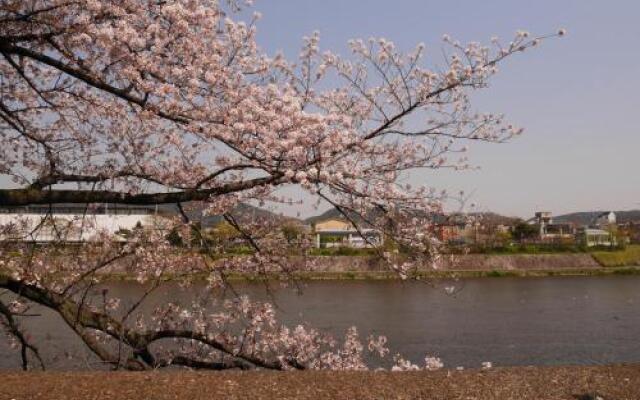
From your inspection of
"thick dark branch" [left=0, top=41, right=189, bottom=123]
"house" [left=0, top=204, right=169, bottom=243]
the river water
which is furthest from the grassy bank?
"thick dark branch" [left=0, top=41, right=189, bottom=123]

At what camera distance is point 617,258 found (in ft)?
178

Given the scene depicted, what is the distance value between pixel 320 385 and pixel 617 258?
5527 cm

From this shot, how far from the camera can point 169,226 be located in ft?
22.8

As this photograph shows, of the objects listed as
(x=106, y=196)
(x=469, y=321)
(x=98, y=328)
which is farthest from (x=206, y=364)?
(x=469, y=321)

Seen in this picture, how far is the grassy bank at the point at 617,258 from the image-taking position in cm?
5306

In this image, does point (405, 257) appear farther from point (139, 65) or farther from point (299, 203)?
point (139, 65)

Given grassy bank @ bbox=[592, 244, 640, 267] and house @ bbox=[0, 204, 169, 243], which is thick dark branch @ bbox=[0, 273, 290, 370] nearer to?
house @ bbox=[0, 204, 169, 243]

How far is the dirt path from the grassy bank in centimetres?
5176

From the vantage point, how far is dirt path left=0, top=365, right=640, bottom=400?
186 inches

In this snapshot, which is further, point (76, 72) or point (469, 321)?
point (469, 321)

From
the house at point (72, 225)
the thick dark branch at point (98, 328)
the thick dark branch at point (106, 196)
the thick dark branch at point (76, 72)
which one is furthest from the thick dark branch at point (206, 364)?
the thick dark branch at point (76, 72)

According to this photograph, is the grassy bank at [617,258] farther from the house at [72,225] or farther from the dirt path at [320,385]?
the house at [72,225]

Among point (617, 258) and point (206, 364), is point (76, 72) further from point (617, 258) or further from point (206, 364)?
point (617, 258)

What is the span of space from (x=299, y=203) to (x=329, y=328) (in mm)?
13791
